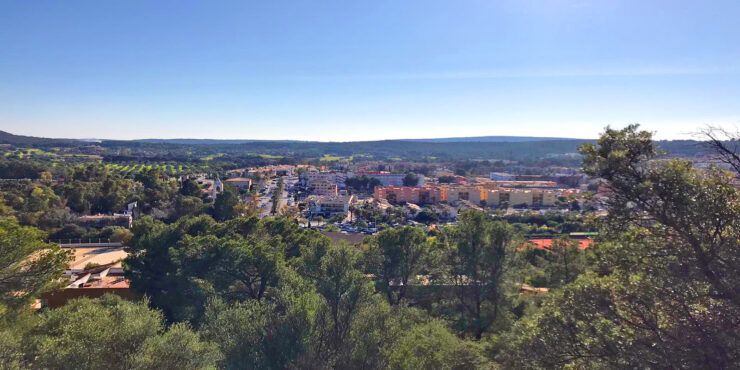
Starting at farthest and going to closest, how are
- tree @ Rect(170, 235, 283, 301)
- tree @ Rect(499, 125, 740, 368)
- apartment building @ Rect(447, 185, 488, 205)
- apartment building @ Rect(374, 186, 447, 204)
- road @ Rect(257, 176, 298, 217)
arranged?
apartment building @ Rect(374, 186, 447, 204)
apartment building @ Rect(447, 185, 488, 205)
road @ Rect(257, 176, 298, 217)
tree @ Rect(170, 235, 283, 301)
tree @ Rect(499, 125, 740, 368)

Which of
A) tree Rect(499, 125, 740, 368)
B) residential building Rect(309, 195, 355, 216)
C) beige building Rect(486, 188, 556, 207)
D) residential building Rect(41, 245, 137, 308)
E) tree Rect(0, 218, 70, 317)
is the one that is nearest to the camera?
tree Rect(499, 125, 740, 368)

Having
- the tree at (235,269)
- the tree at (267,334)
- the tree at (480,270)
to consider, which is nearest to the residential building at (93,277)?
the tree at (235,269)

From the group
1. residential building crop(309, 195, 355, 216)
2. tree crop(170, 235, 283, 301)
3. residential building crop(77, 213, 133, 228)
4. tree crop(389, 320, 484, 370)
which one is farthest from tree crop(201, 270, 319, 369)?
residential building crop(309, 195, 355, 216)

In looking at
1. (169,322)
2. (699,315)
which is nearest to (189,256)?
(169,322)

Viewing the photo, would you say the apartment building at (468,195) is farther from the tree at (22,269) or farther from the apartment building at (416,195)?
the tree at (22,269)

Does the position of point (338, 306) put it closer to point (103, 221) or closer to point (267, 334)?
point (267, 334)

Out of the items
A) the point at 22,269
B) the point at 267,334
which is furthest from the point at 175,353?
the point at 22,269

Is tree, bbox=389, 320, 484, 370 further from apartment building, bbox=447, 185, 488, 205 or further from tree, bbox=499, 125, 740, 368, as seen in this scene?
apartment building, bbox=447, 185, 488, 205
